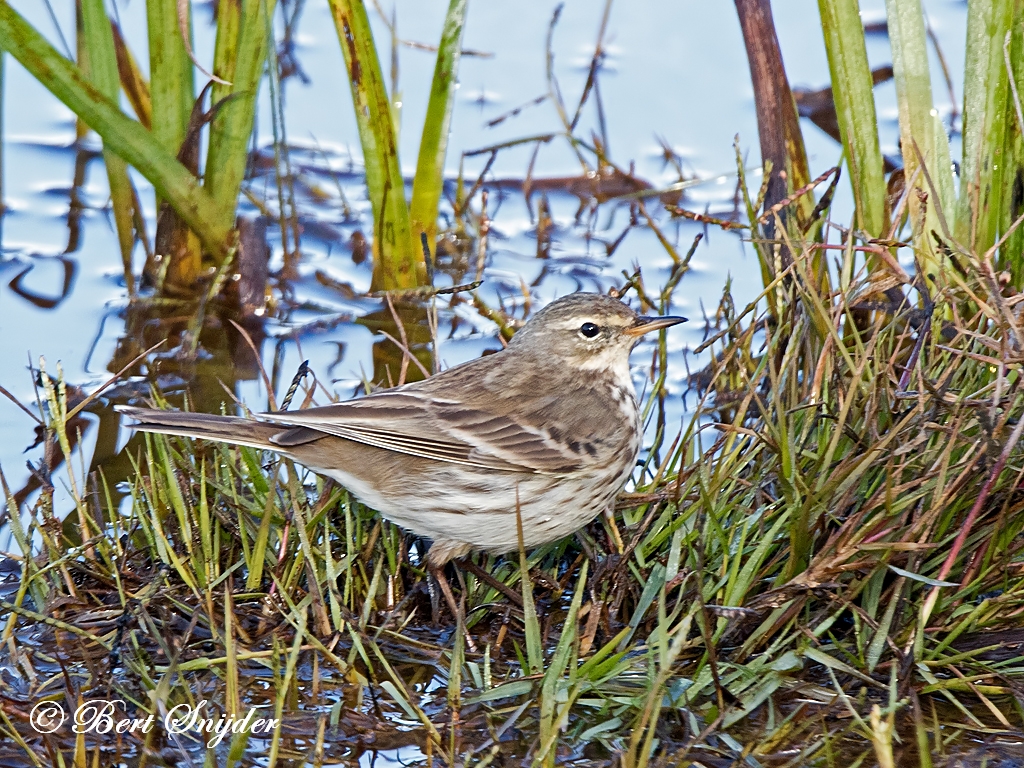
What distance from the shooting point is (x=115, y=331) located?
6605 millimetres

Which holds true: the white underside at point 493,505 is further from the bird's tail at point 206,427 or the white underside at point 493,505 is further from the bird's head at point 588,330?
the bird's head at point 588,330

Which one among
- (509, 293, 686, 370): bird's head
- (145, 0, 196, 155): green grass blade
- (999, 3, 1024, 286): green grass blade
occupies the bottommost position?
(509, 293, 686, 370): bird's head

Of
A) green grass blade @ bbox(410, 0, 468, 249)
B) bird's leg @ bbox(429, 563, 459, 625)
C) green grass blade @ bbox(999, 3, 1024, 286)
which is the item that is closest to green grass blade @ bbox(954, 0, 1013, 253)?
green grass blade @ bbox(999, 3, 1024, 286)

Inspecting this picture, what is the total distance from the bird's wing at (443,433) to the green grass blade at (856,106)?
6.06ft

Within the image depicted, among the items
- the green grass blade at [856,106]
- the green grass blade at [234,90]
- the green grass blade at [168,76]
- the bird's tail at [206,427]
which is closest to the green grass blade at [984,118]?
the green grass blade at [856,106]

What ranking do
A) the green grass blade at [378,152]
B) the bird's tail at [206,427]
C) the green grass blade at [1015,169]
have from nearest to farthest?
the bird's tail at [206,427] → the green grass blade at [1015,169] → the green grass blade at [378,152]

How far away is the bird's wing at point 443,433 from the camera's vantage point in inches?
173

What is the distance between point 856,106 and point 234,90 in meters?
2.97

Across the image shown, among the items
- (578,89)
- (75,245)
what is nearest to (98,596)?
(75,245)

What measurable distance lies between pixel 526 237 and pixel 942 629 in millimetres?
4208

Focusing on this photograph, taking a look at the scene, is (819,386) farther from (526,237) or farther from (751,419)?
(526,237)

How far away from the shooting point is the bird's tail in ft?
14.1

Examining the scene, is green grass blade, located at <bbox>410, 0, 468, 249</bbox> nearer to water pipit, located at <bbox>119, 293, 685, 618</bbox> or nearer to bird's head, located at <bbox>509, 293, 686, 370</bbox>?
bird's head, located at <bbox>509, 293, 686, 370</bbox>

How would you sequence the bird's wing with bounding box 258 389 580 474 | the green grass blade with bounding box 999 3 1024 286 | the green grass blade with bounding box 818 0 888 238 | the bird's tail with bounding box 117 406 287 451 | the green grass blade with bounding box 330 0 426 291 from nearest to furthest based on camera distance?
1. the bird's tail with bounding box 117 406 287 451
2. the bird's wing with bounding box 258 389 580 474
3. the green grass blade with bounding box 999 3 1024 286
4. the green grass blade with bounding box 818 0 888 238
5. the green grass blade with bounding box 330 0 426 291
